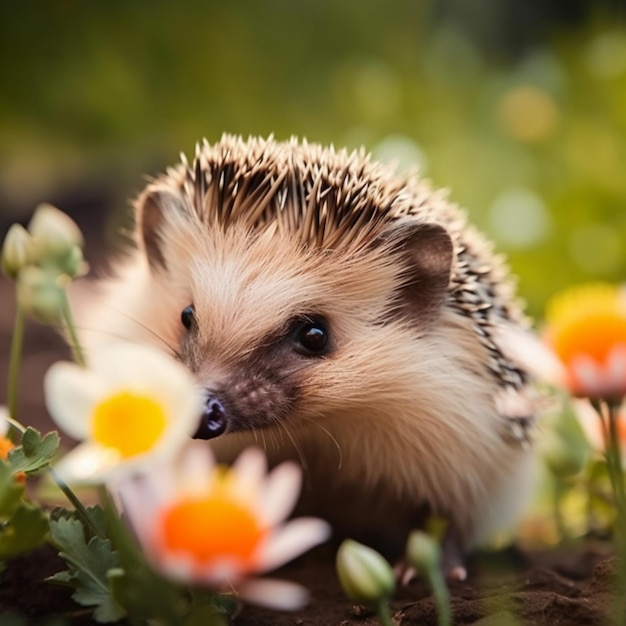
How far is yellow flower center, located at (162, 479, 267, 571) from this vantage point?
36.7 inches

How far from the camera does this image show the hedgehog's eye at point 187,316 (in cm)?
177

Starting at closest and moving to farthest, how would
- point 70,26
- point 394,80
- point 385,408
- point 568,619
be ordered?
point 568,619 < point 385,408 < point 394,80 < point 70,26

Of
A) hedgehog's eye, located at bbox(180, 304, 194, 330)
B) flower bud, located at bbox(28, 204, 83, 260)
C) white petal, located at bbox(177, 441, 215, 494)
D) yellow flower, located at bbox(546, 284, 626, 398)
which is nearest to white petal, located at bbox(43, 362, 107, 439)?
white petal, located at bbox(177, 441, 215, 494)

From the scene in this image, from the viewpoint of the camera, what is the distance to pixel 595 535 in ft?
7.02

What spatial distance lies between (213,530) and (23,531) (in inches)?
14.5

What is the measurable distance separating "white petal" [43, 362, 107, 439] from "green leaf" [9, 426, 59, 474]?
295mm

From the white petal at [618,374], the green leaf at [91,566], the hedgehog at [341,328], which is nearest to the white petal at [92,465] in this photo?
the green leaf at [91,566]

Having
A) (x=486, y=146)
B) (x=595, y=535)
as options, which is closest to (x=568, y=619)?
(x=595, y=535)

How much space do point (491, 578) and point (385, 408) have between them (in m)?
0.37

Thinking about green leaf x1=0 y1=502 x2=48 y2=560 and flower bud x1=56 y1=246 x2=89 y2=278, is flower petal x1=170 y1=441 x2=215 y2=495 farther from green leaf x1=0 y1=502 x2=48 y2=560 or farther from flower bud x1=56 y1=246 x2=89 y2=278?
flower bud x1=56 y1=246 x2=89 y2=278

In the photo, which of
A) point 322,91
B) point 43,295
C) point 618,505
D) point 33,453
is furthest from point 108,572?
point 322,91

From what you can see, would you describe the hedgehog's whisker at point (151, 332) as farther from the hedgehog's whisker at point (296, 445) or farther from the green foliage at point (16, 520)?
the green foliage at point (16, 520)

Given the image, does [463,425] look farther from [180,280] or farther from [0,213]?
[0,213]

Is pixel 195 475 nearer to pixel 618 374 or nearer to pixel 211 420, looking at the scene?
pixel 211 420
